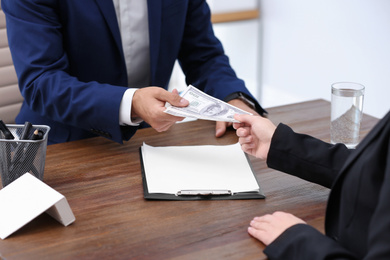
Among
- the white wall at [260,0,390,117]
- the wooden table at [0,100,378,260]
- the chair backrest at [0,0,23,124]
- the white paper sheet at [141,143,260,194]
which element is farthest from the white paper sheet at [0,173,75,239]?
the white wall at [260,0,390,117]

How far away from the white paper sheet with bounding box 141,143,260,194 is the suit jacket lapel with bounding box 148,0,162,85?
48cm

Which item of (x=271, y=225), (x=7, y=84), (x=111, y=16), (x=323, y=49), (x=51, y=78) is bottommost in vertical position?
(x=323, y=49)

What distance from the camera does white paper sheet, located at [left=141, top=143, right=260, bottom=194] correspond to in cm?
129

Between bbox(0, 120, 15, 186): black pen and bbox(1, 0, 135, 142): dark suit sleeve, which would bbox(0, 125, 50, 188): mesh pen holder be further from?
bbox(1, 0, 135, 142): dark suit sleeve

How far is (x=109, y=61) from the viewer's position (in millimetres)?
1850

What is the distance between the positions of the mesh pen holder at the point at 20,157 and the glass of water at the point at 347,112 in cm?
85

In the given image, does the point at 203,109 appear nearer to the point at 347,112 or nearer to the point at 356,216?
the point at 347,112

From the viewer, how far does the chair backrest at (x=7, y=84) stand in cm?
219

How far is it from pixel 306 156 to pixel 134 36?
0.90 m

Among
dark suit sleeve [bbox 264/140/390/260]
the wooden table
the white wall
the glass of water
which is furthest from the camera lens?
the white wall

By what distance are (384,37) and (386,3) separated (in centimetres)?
20

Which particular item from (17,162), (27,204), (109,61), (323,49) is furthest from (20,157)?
(323,49)

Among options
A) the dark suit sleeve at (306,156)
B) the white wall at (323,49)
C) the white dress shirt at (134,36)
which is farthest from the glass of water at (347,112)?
the white wall at (323,49)

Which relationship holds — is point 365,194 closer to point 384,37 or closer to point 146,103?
point 146,103
